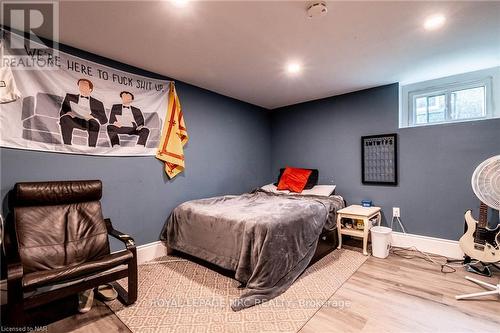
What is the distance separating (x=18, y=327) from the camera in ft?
4.58

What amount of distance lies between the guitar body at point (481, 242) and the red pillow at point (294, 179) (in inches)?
76.8

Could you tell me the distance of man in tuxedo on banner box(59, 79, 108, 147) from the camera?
216 cm

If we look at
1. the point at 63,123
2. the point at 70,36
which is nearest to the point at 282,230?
the point at 63,123

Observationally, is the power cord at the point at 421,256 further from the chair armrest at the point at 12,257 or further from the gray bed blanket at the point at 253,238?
the chair armrest at the point at 12,257

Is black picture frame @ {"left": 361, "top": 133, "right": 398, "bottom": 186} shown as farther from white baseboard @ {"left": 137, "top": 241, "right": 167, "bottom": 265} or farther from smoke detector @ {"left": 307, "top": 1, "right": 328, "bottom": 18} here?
white baseboard @ {"left": 137, "top": 241, "right": 167, "bottom": 265}

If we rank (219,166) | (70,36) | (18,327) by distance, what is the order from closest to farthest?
(18,327) → (70,36) → (219,166)

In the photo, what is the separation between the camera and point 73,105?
7.22ft

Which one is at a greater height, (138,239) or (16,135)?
(16,135)

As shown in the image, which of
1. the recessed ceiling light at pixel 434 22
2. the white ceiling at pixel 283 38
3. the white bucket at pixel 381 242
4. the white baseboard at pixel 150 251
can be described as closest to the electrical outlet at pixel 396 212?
the white bucket at pixel 381 242

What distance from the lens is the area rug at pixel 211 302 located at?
1.60 meters

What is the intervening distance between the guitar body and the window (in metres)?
1.25

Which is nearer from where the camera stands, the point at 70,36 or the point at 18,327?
the point at 18,327

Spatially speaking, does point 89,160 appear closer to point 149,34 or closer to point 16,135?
point 16,135

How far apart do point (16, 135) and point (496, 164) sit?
392 centimetres
